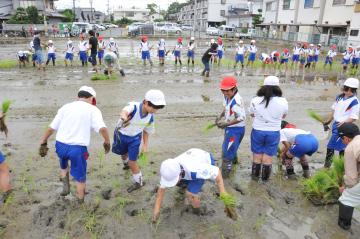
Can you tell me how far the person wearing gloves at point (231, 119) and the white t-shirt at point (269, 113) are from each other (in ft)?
0.62

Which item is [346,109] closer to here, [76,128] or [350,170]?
[350,170]

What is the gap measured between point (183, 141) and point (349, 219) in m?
3.41

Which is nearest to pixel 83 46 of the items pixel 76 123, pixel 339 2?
pixel 76 123

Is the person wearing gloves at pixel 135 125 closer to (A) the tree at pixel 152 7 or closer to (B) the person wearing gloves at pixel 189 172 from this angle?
(B) the person wearing gloves at pixel 189 172

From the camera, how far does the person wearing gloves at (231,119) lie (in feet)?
14.6

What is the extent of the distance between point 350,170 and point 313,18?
3566 centimetres

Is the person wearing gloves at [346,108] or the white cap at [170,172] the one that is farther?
the person wearing gloves at [346,108]

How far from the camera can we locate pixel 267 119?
4.43 meters

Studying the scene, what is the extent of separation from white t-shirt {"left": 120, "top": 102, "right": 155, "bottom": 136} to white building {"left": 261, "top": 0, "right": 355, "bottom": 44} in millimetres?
30549

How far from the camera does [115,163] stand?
17.4 feet

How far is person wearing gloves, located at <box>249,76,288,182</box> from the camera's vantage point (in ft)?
14.3

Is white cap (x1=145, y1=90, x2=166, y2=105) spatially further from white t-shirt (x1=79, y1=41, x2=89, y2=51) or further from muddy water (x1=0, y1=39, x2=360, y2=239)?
white t-shirt (x1=79, y1=41, x2=89, y2=51)

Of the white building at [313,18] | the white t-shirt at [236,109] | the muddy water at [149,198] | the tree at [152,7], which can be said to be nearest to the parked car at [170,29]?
the white building at [313,18]

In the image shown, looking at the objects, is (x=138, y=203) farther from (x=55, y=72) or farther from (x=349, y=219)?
(x=55, y=72)
